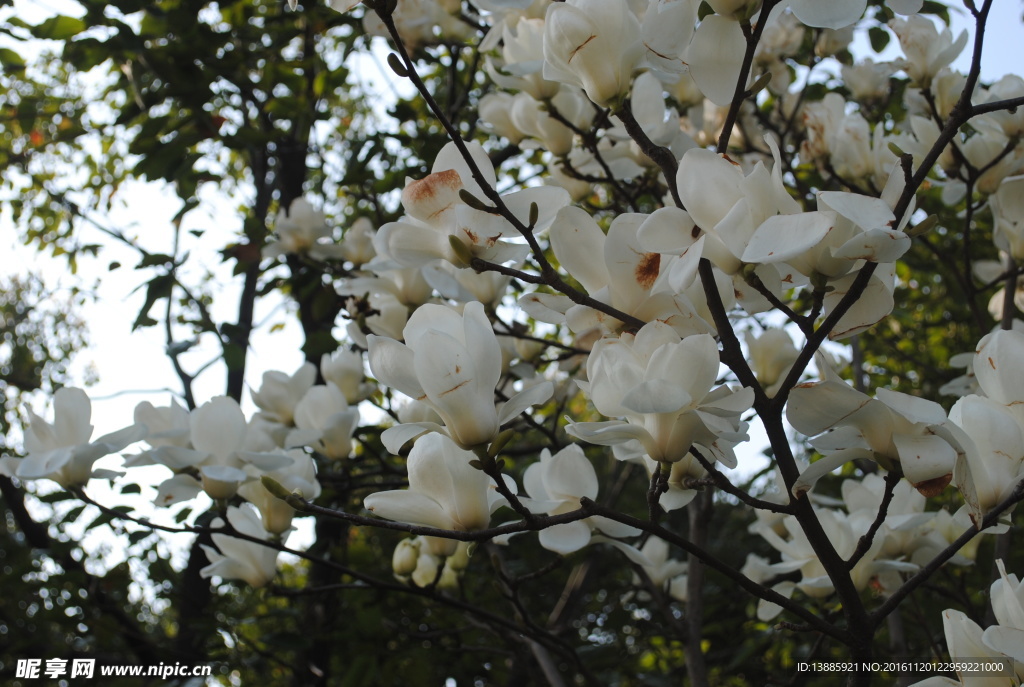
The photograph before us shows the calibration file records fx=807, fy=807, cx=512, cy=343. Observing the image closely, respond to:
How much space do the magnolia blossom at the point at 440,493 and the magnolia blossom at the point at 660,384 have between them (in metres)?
0.12

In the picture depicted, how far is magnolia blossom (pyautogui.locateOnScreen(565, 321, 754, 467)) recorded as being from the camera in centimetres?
67

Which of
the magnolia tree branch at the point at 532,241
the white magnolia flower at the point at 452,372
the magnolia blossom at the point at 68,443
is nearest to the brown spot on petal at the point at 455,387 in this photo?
the white magnolia flower at the point at 452,372

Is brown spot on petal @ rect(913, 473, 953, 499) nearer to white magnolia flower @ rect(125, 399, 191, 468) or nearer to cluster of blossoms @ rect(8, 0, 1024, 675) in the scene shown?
cluster of blossoms @ rect(8, 0, 1024, 675)

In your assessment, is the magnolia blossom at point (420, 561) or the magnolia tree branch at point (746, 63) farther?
the magnolia blossom at point (420, 561)

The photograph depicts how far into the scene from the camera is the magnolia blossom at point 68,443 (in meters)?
1.18

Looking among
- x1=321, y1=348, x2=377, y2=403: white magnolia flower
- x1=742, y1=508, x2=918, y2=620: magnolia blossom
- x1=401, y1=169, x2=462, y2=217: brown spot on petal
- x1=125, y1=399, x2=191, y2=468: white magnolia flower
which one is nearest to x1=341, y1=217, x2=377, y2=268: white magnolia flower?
x1=321, y1=348, x2=377, y2=403: white magnolia flower

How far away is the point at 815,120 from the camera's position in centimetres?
161

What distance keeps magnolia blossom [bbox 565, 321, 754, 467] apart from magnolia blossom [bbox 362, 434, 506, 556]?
12 centimetres

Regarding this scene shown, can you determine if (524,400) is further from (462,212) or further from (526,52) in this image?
(526,52)

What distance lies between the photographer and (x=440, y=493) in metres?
0.78

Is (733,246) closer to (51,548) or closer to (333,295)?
(333,295)

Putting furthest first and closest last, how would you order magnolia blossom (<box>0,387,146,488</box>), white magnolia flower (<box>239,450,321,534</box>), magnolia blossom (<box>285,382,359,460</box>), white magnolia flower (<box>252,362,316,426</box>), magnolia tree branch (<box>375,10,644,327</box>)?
white magnolia flower (<box>252,362,316,426</box>), magnolia blossom (<box>285,382,359,460</box>), white magnolia flower (<box>239,450,321,534</box>), magnolia blossom (<box>0,387,146,488</box>), magnolia tree branch (<box>375,10,644,327</box>)

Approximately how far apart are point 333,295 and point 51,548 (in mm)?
845

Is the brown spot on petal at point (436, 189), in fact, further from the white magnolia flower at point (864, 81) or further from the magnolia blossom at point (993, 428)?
the white magnolia flower at point (864, 81)
